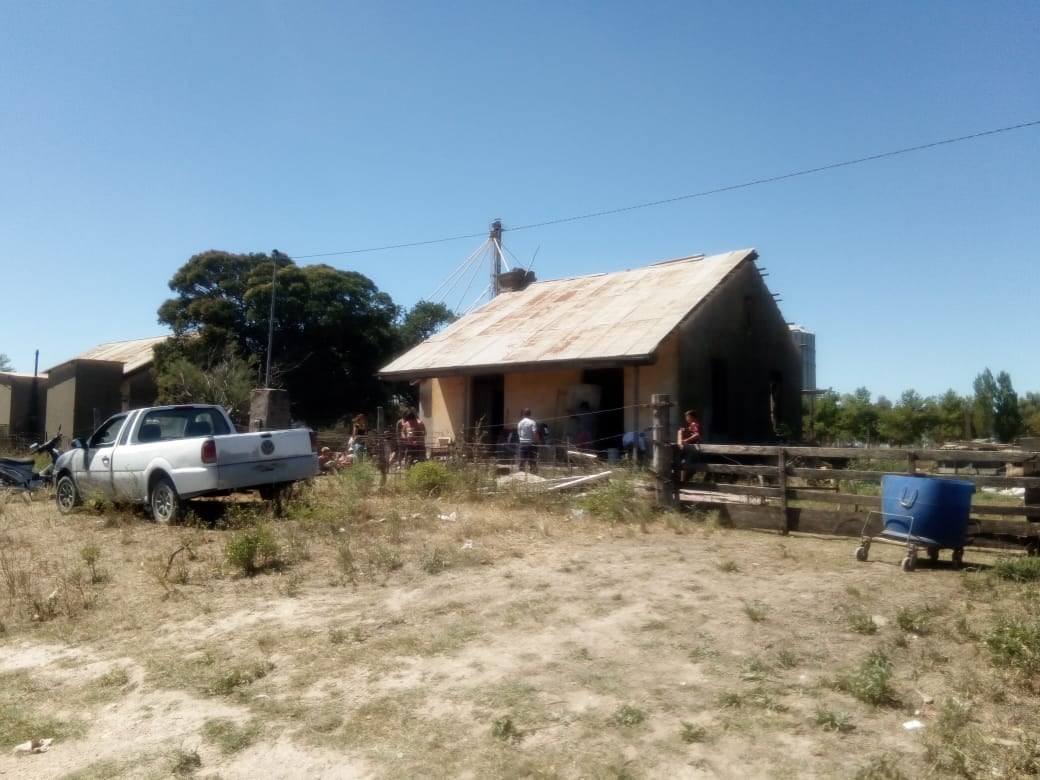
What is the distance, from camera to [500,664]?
524 centimetres

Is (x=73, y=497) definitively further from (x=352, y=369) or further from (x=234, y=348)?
(x=352, y=369)

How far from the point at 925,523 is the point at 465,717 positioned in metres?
5.14

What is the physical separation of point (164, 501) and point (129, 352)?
103ft

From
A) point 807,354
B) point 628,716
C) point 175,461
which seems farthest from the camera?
point 807,354

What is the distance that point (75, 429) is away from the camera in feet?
97.7

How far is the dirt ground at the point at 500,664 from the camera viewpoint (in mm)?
4113

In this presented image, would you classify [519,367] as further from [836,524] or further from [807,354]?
[807,354]

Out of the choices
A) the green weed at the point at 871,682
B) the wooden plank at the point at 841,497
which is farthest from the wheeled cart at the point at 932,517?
the green weed at the point at 871,682

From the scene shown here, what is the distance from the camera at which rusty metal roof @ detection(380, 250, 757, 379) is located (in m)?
16.4

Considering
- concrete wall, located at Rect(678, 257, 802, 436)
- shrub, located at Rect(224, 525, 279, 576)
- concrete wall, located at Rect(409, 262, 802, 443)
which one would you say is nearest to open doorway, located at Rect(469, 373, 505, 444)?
concrete wall, located at Rect(409, 262, 802, 443)

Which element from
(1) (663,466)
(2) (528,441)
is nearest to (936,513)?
(1) (663,466)

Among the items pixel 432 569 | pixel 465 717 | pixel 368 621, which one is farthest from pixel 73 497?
pixel 465 717

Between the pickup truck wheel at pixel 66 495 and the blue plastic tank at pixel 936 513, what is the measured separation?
11145 millimetres

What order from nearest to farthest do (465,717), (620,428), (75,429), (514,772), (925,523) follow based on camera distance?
1. (514,772)
2. (465,717)
3. (925,523)
4. (620,428)
5. (75,429)
